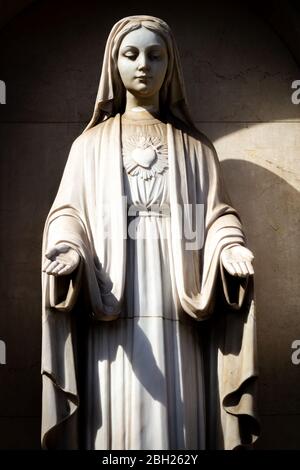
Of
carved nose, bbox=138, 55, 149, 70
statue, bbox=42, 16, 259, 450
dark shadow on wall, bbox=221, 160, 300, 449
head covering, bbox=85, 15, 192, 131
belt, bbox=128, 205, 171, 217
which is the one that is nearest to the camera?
statue, bbox=42, 16, 259, 450

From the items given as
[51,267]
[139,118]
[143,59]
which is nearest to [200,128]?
[139,118]

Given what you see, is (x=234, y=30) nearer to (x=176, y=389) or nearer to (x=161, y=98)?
(x=161, y=98)

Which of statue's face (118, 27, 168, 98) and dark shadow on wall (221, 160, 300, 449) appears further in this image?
dark shadow on wall (221, 160, 300, 449)

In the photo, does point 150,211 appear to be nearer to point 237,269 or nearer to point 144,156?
point 144,156

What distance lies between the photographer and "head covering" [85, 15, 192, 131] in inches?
342

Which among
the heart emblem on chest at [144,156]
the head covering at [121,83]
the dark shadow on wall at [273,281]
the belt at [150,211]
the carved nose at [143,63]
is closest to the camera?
the belt at [150,211]

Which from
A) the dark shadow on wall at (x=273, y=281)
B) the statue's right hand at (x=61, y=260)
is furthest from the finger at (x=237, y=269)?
the dark shadow on wall at (x=273, y=281)

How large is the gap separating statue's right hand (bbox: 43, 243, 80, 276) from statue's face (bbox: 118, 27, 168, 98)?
130 centimetres

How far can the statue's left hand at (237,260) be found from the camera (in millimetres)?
7777

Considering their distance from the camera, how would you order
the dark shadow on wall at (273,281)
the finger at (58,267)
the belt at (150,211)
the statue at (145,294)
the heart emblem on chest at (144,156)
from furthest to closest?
the dark shadow on wall at (273,281) → the heart emblem on chest at (144,156) → the belt at (150,211) → the statue at (145,294) → the finger at (58,267)

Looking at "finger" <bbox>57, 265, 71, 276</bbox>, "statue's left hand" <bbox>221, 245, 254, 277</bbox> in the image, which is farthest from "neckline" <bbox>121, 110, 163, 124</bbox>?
"finger" <bbox>57, 265, 71, 276</bbox>

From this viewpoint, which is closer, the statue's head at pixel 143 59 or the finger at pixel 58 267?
the finger at pixel 58 267

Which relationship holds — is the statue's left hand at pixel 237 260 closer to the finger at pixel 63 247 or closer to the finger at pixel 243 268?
the finger at pixel 243 268

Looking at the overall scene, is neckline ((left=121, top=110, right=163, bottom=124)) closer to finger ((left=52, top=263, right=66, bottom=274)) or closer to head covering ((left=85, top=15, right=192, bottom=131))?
head covering ((left=85, top=15, right=192, bottom=131))
